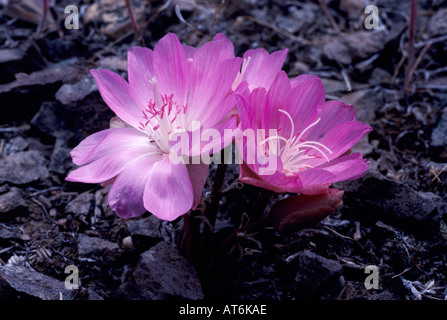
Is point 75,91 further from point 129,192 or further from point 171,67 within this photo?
point 129,192

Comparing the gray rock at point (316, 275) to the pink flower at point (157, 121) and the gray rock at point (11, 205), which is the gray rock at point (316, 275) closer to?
the pink flower at point (157, 121)

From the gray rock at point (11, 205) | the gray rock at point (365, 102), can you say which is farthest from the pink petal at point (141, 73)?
the gray rock at point (365, 102)

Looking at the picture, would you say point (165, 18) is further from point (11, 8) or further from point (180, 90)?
point (180, 90)

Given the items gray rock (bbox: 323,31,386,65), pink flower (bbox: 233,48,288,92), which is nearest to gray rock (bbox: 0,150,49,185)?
pink flower (bbox: 233,48,288,92)

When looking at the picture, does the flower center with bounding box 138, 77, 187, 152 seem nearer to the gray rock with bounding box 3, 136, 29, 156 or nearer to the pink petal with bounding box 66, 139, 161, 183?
the pink petal with bounding box 66, 139, 161, 183

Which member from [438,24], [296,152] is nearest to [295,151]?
[296,152]

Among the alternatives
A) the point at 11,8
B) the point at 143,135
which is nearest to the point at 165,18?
the point at 11,8
